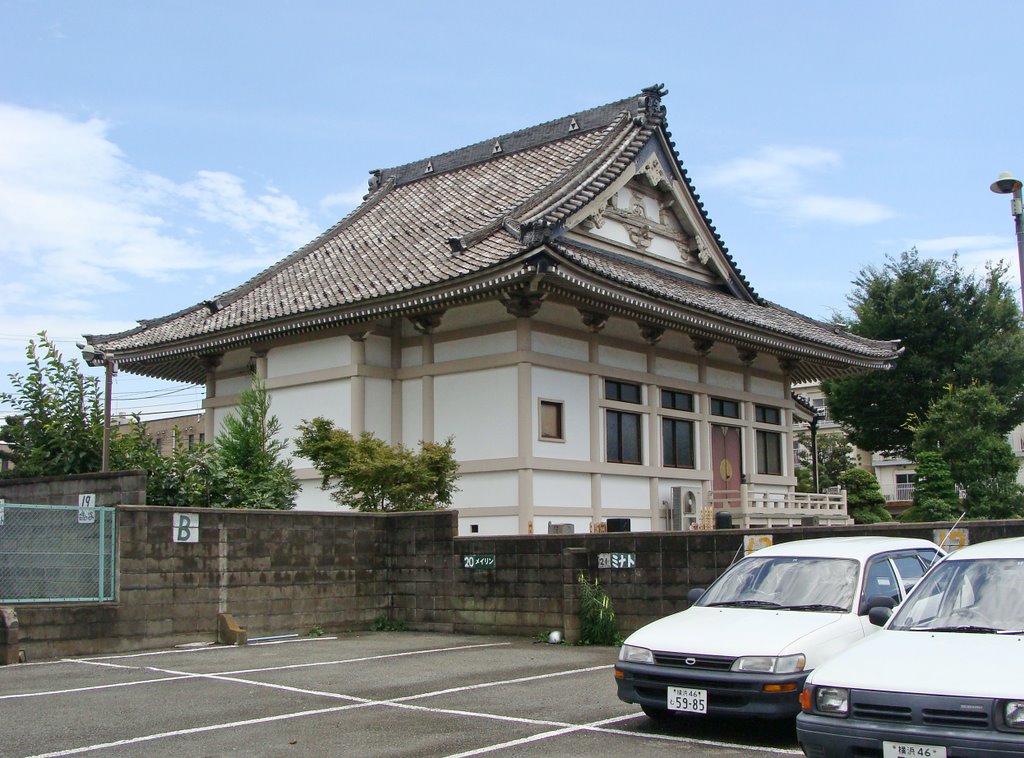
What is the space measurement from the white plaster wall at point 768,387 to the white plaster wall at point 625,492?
583 centimetres

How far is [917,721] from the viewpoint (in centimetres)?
603

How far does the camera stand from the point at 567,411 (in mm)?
22641

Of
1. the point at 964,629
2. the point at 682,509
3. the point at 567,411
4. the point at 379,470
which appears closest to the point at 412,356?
the point at 567,411

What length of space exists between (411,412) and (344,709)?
14.1 m

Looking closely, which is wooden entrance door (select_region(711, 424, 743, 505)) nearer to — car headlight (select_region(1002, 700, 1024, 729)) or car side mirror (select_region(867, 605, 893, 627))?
car side mirror (select_region(867, 605, 893, 627))

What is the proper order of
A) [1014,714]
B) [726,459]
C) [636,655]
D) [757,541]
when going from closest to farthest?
[1014,714] → [636,655] → [757,541] → [726,459]

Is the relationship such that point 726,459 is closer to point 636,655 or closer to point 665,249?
point 665,249

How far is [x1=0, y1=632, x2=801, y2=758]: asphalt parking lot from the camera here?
27.0ft

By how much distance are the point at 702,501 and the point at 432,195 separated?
11151 mm

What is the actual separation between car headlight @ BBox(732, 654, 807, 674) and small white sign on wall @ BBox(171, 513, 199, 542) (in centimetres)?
1011

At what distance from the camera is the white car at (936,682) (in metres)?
5.89

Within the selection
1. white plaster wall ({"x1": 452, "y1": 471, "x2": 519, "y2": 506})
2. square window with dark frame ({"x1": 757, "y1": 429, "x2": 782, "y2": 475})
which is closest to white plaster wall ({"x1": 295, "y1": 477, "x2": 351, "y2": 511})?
white plaster wall ({"x1": 452, "y1": 471, "x2": 519, "y2": 506})

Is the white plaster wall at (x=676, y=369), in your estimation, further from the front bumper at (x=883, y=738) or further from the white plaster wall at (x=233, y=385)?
the front bumper at (x=883, y=738)

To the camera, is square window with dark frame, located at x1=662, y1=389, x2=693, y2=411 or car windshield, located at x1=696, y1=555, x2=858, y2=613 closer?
car windshield, located at x1=696, y1=555, x2=858, y2=613
